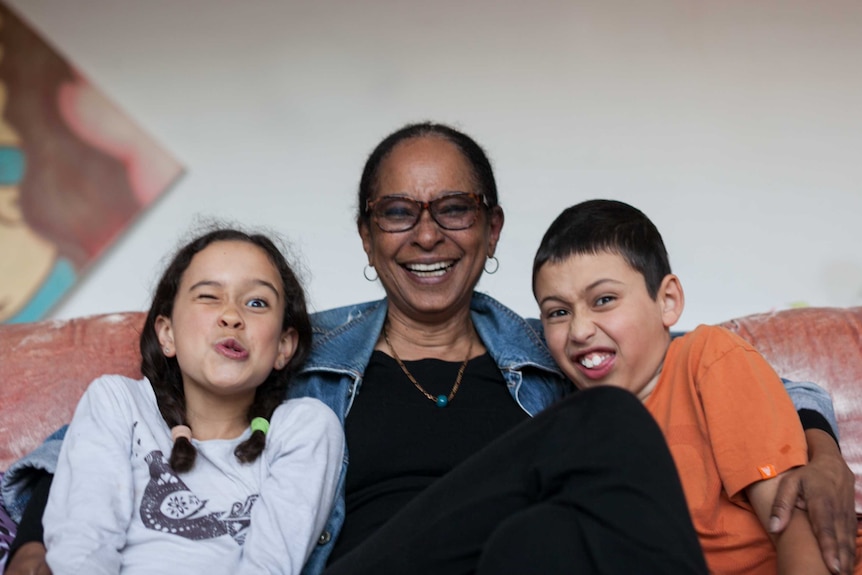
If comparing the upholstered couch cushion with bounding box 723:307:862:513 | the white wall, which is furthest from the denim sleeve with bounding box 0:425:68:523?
the white wall

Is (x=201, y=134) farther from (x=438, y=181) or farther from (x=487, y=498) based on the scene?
(x=487, y=498)

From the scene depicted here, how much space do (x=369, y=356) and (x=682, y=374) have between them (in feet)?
2.30

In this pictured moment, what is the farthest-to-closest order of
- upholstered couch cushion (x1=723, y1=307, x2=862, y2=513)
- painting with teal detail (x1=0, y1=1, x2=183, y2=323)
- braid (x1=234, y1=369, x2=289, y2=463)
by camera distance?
painting with teal detail (x1=0, y1=1, x2=183, y2=323), upholstered couch cushion (x1=723, y1=307, x2=862, y2=513), braid (x1=234, y1=369, x2=289, y2=463)

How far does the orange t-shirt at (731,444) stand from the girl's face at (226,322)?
80 cm

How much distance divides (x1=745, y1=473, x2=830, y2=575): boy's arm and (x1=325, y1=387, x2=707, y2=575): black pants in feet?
1.00

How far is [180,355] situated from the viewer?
1850 millimetres

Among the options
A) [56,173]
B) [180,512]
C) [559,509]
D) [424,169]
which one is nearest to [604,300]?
[424,169]

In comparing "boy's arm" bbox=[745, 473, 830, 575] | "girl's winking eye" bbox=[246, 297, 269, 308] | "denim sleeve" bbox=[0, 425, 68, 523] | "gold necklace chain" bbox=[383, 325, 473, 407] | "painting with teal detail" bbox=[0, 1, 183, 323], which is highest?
"painting with teal detail" bbox=[0, 1, 183, 323]

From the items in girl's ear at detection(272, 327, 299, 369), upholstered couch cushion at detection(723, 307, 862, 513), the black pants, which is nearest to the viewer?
the black pants

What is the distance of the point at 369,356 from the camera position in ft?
6.82

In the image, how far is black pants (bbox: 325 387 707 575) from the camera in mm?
1202

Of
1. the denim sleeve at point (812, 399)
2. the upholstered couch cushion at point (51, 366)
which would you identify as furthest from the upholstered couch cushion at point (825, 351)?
the upholstered couch cushion at point (51, 366)

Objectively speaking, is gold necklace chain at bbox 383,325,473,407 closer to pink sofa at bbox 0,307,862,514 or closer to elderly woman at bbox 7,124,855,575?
elderly woman at bbox 7,124,855,575

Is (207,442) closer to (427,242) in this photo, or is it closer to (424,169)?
(427,242)
